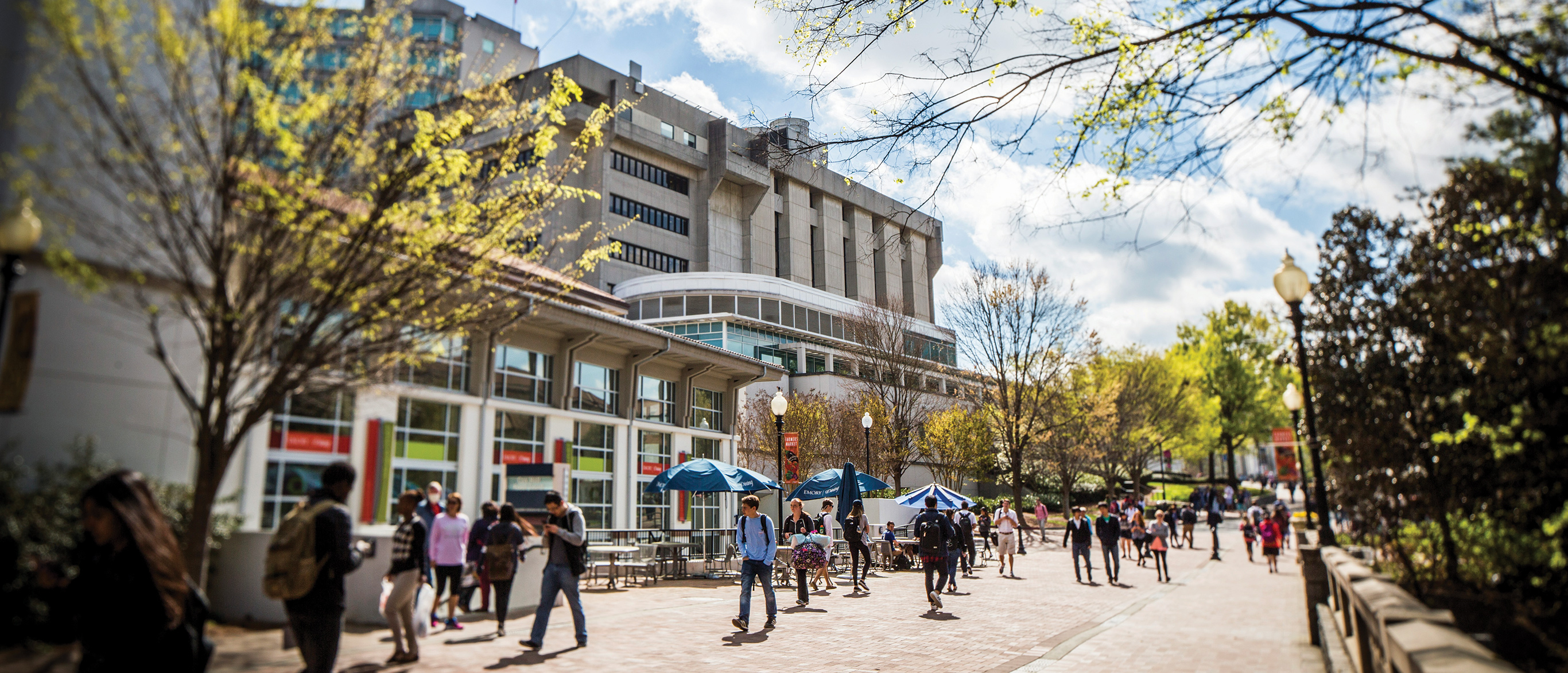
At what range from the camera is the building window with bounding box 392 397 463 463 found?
265 inches

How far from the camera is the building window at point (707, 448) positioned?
950 inches

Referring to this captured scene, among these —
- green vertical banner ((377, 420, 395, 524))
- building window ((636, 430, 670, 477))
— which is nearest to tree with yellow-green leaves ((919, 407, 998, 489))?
building window ((636, 430, 670, 477))

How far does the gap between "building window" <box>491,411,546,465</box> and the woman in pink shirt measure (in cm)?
114

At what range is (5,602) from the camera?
3.55 metres

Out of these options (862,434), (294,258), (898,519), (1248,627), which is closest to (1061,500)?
(862,434)

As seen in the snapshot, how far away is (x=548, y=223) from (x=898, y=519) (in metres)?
23.1

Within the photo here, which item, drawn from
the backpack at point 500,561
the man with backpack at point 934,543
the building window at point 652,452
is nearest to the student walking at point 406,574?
the backpack at point 500,561

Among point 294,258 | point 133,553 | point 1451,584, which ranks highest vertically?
point 294,258

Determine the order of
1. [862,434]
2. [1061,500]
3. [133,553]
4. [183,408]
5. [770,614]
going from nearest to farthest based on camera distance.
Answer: [133,553]
[183,408]
[770,614]
[862,434]
[1061,500]

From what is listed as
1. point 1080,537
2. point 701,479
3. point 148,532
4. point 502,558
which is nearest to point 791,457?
point 701,479

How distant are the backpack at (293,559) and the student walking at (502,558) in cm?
388

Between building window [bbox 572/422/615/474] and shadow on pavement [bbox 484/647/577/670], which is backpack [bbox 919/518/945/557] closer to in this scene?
shadow on pavement [bbox 484/647/577/670]

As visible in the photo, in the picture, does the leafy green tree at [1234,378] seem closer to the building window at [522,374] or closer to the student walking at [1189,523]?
the student walking at [1189,523]

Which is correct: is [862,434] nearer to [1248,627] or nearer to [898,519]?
[898,519]
